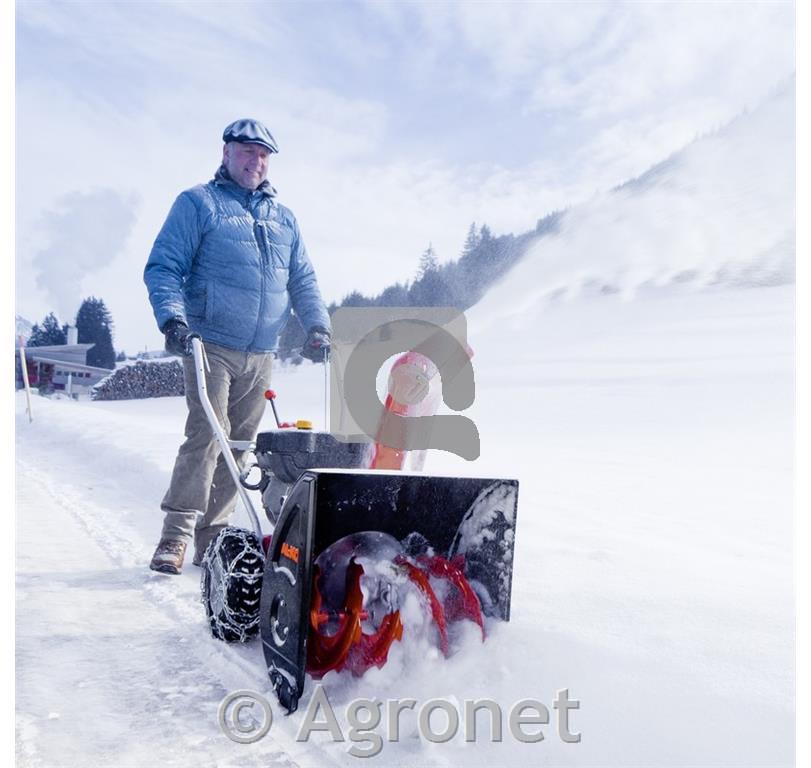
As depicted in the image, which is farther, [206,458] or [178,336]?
[206,458]

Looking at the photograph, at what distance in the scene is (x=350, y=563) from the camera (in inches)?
91.7

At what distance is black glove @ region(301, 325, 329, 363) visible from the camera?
3717mm

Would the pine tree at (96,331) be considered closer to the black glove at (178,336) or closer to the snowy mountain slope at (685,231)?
the snowy mountain slope at (685,231)

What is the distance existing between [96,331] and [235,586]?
41831 millimetres

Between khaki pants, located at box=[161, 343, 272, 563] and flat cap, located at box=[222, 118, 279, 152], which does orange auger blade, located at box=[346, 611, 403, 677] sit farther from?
flat cap, located at box=[222, 118, 279, 152]

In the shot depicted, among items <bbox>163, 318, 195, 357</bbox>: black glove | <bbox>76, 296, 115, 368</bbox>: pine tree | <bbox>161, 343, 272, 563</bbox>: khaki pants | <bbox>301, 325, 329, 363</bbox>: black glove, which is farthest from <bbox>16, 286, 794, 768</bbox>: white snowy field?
<bbox>76, 296, 115, 368</bbox>: pine tree

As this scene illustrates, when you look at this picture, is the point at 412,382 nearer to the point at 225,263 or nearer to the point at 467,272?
the point at 225,263

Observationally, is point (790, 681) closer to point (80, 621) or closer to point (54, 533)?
point (80, 621)

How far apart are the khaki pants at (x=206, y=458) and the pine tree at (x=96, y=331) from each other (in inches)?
1520

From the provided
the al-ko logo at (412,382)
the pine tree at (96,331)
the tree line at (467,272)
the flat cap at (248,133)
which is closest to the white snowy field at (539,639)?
the al-ko logo at (412,382)

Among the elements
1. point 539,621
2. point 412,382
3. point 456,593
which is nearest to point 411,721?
point 456,593

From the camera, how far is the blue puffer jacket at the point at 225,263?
3.57 metres

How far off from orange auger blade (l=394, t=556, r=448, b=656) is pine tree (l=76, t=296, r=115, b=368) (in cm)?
4046
